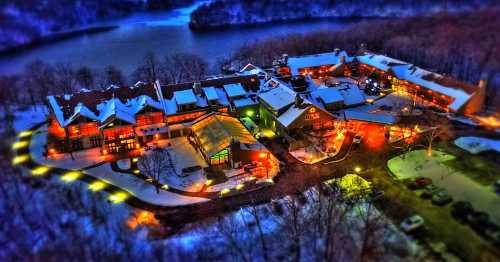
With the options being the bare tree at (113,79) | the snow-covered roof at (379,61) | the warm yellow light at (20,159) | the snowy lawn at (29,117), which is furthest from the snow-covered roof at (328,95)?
the snowy lawn at (29,117)

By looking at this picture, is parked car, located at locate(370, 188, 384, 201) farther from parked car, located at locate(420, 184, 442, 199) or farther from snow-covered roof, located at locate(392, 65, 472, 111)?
snow-covered roof, located at locate(392, 65, 472, 111)

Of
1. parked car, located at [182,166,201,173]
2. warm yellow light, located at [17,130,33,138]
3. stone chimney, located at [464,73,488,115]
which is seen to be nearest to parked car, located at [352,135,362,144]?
stone chimney, located at [464,73,488,115]

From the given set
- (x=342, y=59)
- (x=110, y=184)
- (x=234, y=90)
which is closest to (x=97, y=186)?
(x=110, y=184)

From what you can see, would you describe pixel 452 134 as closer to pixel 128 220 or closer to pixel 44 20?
pixel 128 220

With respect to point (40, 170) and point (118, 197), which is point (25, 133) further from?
point (118, 197)

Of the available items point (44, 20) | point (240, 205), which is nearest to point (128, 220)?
point (240, 205)

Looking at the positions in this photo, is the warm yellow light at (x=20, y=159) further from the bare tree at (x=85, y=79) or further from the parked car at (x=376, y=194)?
the parked car at (x=376, y=194)
